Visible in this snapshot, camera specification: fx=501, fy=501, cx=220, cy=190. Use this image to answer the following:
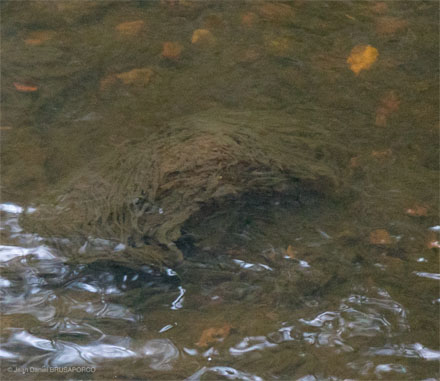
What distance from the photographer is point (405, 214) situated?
2.09 metres

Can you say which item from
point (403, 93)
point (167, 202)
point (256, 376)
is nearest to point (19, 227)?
point (167, 202)

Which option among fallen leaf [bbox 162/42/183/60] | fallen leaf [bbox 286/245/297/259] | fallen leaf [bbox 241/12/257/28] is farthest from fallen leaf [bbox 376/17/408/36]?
fallen leaf [bbox 286/245/297/259]

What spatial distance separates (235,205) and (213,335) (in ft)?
2.02

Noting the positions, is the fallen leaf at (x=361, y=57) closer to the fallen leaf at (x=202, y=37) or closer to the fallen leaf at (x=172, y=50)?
the fallen leaf at (x=202, y=37)

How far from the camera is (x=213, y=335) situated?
1.73 metres

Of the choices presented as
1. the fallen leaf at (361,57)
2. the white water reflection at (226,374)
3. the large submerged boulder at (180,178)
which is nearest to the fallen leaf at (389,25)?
the fallen leaf at (361,57)

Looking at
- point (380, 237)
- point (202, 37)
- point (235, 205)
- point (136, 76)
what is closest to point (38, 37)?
point (136, 76)

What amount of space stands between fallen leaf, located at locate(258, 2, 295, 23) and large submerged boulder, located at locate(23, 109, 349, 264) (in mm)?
880

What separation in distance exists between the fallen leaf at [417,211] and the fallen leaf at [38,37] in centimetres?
214

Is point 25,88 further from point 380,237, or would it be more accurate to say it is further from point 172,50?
point 380,237

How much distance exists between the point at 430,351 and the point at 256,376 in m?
0.59

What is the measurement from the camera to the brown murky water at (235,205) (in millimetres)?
1680

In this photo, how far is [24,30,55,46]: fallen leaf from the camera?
2.82m

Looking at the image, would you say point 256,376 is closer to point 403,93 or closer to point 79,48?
point 403,93
